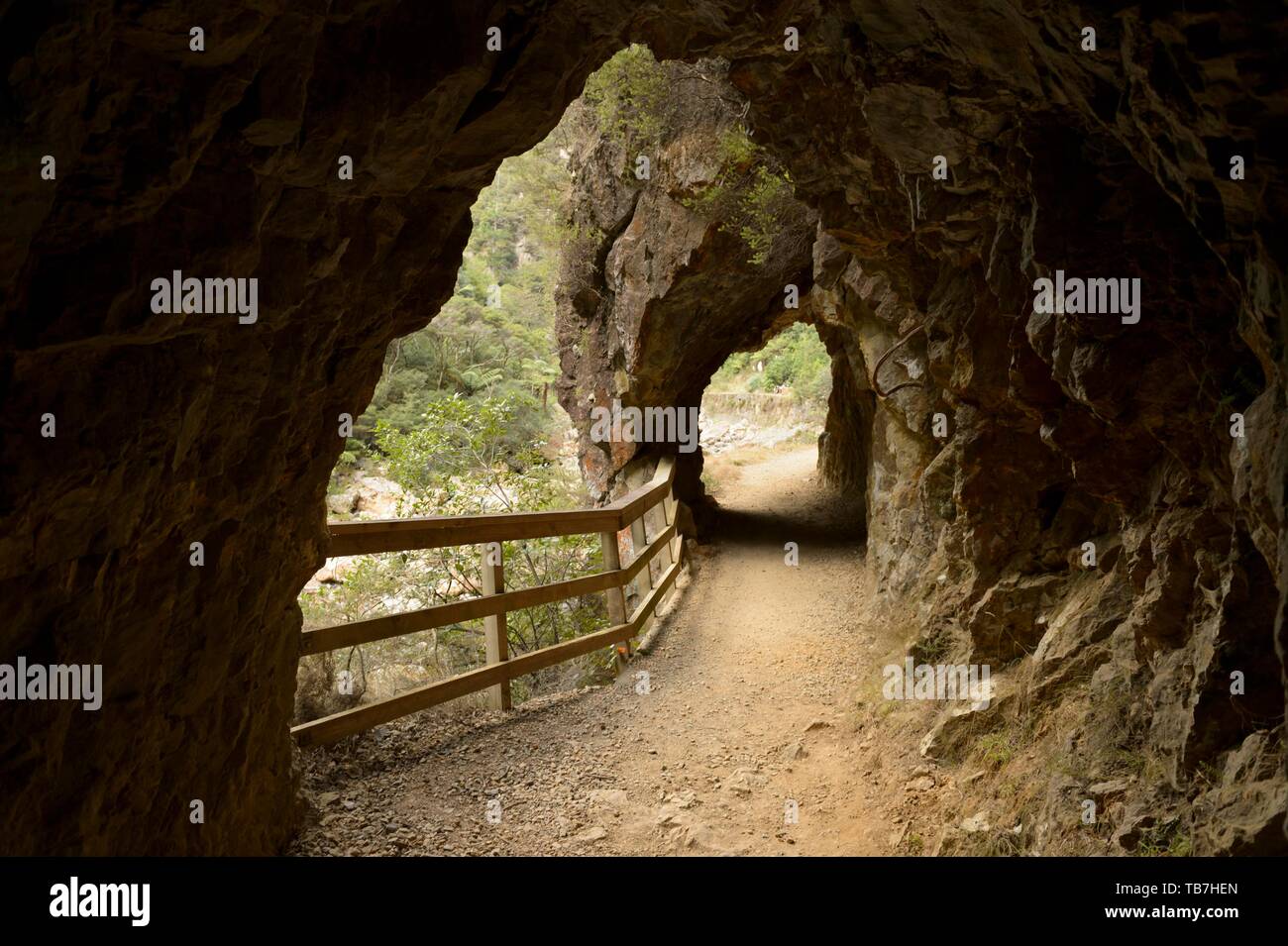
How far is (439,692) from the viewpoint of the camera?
16.0ft

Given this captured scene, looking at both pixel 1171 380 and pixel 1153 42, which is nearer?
pixel 1153 42

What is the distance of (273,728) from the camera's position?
12.2 feet

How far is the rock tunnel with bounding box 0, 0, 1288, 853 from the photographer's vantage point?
1933 millimetres

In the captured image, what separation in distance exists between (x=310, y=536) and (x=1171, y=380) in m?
3.91

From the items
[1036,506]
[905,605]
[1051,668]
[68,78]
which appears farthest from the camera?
[905,605]

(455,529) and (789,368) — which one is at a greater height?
(789,368)

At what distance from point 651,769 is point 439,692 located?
1513mm

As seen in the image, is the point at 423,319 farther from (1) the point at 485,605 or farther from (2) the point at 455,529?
(1) the point at 485,605

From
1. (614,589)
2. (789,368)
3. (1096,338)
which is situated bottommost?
(614,589)

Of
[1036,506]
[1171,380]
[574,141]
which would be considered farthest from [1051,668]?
[574,141]

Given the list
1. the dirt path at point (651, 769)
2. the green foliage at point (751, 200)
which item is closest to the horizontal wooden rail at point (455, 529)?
the dirt path at point (651, 769)

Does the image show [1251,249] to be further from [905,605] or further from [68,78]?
[905,605]

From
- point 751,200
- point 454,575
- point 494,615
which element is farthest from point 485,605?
point 751,200

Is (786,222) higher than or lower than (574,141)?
lower
